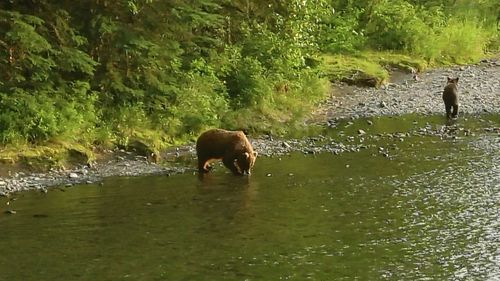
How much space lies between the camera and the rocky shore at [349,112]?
13.5 metres

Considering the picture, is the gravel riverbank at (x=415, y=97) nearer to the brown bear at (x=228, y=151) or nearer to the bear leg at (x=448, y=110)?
the bear leg at (x=448, y=110)

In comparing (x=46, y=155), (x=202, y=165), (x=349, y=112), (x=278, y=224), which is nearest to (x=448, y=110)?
(x=349, y=112)

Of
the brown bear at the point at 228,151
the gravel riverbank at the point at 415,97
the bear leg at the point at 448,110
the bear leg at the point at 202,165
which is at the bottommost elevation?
the gravel riverbank at the point at 415,97

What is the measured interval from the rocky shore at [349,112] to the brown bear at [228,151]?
0.40 m

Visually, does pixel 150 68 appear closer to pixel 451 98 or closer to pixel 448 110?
pixel 451 98

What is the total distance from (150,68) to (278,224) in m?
7.18

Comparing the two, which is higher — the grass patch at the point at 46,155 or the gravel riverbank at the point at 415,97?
the grass patch at the point at 46,155

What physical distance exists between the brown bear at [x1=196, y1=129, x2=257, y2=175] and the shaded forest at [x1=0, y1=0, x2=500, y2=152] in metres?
2.22

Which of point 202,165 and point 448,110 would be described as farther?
point 448,110

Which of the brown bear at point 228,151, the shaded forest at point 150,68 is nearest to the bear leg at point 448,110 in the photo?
the shaded forest at point 150,68

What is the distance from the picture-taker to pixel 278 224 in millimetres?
10344

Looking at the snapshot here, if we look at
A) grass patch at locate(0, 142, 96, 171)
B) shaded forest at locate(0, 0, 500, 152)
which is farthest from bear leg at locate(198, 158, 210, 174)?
shaded forest at locate(0, 0, 500, 152)

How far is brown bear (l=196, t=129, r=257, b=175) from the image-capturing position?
13.3m

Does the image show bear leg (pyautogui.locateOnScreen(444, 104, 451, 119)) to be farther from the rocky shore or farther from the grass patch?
the grass patch
